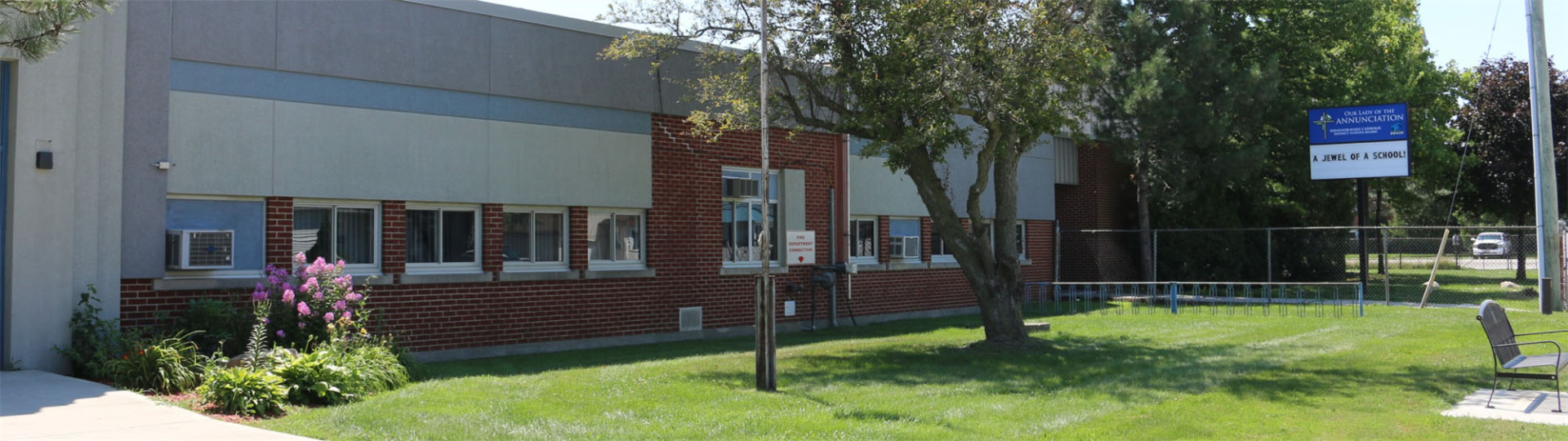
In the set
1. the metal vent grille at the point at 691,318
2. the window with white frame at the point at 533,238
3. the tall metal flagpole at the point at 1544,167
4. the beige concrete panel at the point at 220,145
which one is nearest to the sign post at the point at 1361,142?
the tall metal flagpole at the point at 1544,167

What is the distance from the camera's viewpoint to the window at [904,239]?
22.2 meters

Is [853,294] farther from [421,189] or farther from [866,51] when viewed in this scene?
[421,189]

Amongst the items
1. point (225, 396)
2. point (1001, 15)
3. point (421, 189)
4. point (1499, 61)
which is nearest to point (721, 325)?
point (421, 189)

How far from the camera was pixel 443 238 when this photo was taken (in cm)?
1498

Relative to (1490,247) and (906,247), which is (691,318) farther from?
(1490,247)

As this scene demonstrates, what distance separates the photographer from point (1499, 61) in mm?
35406

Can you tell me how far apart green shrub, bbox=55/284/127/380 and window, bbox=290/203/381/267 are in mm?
2330

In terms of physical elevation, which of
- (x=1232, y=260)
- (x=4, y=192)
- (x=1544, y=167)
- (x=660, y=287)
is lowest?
(x=660, y=287)

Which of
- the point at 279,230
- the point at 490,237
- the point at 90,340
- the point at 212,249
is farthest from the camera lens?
the point at 490,237

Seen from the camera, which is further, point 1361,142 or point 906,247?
point 1361,142

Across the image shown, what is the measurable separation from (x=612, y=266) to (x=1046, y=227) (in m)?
13.2

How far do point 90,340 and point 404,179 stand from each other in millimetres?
4180

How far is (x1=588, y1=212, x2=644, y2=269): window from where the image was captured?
16.8 metres

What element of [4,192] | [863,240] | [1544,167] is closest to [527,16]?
[4,192]
